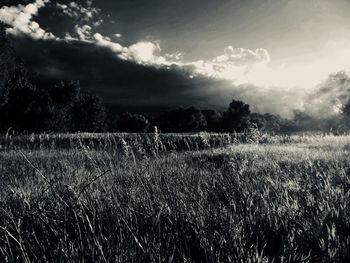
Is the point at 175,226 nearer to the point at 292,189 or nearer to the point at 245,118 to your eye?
the point at 292,189

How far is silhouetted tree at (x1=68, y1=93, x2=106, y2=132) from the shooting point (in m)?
59.9

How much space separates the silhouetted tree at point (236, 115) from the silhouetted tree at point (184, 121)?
13626mm

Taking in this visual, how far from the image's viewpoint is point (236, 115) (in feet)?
226

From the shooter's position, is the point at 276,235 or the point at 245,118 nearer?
the point at 276,235

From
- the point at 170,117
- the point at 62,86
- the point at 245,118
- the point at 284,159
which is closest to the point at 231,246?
the point at 284,159

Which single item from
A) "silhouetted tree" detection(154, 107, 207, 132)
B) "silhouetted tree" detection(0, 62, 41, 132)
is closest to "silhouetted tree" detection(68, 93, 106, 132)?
"silhouetted tree" detection(0, 62, 41, 132)

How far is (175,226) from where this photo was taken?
7.33 ft

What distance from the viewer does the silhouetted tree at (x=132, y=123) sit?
7369 centimetres

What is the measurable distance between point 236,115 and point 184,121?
59.7 feet

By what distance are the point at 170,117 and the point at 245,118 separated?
27731 millimetres

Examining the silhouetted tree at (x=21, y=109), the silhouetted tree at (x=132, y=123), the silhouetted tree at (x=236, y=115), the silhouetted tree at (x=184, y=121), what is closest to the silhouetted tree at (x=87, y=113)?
the silhouetted tree at (x=132, y=123)

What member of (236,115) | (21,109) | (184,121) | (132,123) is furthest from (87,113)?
(236,115)

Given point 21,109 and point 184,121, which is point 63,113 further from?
point 184,121

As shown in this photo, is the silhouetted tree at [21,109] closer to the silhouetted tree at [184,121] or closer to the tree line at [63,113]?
the tree line at [63,113]
